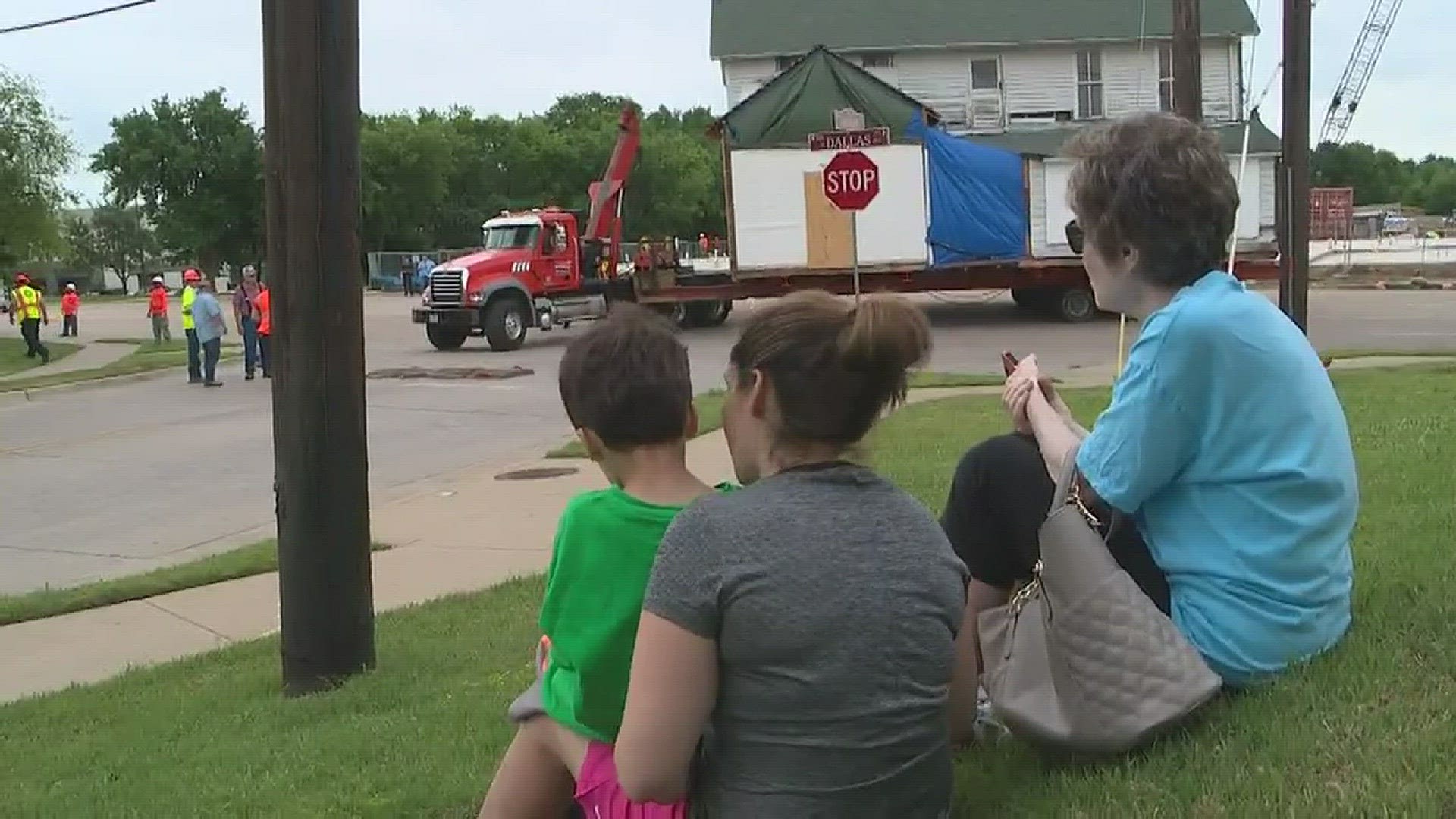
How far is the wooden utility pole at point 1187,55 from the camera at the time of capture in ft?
47.3

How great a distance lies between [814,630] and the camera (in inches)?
94.2

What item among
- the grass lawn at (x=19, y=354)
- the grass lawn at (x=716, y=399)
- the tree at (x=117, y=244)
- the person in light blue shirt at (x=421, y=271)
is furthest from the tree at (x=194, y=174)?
the grass lawn at (x=716, y=399)

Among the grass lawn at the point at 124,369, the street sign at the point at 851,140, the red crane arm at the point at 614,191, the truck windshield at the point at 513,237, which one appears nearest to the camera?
the street sign at the point at 851,140

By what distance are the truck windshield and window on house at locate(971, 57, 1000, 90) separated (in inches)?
689

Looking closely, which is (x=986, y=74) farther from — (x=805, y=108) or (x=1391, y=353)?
(x=1391, y=353)

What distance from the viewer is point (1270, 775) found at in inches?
111

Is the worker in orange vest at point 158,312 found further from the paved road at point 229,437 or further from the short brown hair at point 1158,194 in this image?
the short brown hair at point 1158,194

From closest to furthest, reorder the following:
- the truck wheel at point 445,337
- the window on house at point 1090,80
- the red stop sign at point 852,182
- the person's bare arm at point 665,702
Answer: the person's bare arm at point 665,702, the red stop sign at point 852,182, the truck wheel at point 445,337, the window on house at point 1090,80

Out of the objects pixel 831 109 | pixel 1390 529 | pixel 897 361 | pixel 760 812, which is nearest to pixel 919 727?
pixel 760 812

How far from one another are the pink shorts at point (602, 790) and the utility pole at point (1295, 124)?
1280 centimetres

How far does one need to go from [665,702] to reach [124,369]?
25.8 m

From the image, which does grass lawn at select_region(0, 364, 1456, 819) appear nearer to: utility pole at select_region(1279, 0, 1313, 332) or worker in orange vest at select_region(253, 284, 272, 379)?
utility pole at select_region(1279, 0, 1313, 332)

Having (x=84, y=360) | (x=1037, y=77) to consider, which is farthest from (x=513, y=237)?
(x=1037, y=77)

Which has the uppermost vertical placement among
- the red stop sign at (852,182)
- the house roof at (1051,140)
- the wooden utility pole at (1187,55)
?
the house roof at (1051,140)
